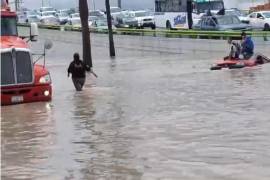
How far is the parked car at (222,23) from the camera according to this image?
1716 inches

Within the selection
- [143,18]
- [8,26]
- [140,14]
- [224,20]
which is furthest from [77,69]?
[140,14]

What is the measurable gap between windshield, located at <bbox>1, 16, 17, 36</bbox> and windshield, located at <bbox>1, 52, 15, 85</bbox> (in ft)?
5.51

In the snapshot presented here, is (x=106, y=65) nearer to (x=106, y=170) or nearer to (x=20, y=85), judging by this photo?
(x=20, y=85)

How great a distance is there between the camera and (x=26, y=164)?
10375 millimetres

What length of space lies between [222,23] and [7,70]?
28.2 m

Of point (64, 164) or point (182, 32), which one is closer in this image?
point (64, 164)

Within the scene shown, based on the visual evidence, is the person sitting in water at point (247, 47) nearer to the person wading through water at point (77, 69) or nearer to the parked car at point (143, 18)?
the person wading through water at point (77, 69)

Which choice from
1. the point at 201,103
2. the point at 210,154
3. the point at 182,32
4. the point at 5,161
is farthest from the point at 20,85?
the point at 182,32

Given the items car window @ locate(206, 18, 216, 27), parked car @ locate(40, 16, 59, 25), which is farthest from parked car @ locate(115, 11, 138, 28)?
car window @ locate(206, 18, 216, 27)

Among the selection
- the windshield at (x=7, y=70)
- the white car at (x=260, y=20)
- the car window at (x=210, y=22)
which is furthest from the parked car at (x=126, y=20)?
the windshield at (x=7, y=70)

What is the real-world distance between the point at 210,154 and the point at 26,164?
269 cm

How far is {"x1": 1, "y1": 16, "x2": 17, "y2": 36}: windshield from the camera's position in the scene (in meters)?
19.5

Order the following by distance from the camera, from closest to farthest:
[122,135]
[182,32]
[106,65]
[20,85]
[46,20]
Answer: [122,135]
[20,85]
[106,65]
[182,32]
[46,20]

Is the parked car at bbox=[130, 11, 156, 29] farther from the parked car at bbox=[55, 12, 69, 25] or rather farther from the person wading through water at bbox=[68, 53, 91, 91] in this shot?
the person wading through water at bbox=[68, 53, 91, 91]
